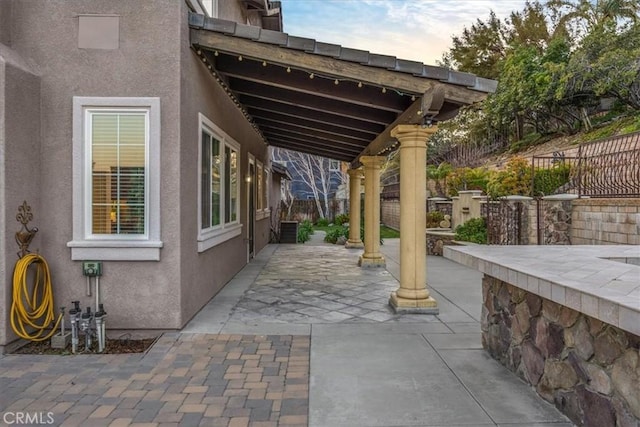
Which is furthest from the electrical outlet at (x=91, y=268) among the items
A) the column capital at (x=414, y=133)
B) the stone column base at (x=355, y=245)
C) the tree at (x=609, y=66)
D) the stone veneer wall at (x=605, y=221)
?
the tree at (x=609, y=66)

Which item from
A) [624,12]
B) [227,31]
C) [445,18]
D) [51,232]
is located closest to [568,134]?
[624,12]

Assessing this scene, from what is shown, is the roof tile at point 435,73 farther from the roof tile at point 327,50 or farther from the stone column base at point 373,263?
the stone column base at point 373,263

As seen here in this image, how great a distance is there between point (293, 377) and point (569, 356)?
2.08 m

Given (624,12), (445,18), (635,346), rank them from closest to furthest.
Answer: (635,346), (624,12), (445,18)

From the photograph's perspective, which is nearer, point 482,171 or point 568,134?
point 482,171

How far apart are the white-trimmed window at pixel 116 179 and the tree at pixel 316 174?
19.7m

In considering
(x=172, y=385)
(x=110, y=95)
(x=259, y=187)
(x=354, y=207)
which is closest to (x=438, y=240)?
(x=354, y=207)

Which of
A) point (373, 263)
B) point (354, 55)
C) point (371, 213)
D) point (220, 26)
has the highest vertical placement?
point (220, 26)

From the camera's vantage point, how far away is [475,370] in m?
3.71

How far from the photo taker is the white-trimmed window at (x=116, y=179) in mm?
4668

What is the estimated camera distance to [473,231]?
35.3 feet

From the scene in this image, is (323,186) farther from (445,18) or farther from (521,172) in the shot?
(521,172)

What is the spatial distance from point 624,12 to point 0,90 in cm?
2108

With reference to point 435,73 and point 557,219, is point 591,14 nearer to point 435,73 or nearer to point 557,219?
point 557,219
